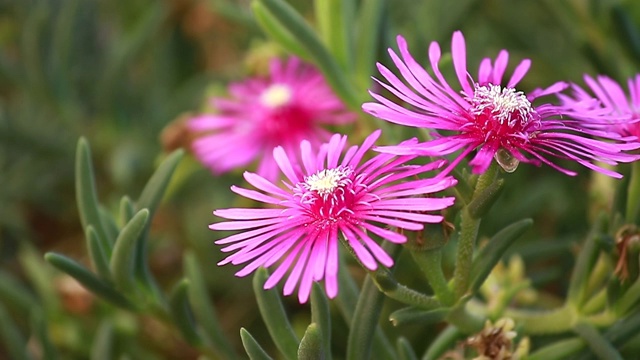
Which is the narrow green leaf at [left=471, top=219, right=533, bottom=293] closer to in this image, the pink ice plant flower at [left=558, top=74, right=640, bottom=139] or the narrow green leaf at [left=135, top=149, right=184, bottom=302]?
the pink ice plant flower at [left=558, top=74, right=640, bottom=139]

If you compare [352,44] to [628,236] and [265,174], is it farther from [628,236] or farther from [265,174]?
[628,236]

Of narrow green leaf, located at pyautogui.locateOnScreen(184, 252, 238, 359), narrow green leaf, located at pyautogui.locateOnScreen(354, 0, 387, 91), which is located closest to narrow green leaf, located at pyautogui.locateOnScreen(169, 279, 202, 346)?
narrow green leaf, located at pyautogui.locateOnScreen(184, 252, 238, 359)

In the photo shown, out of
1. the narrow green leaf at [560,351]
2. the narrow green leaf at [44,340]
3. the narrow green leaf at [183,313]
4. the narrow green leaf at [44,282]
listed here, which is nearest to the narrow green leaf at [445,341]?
the narrow green leaf at [560,351]

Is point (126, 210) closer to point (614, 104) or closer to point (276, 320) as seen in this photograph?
point (276, 320)

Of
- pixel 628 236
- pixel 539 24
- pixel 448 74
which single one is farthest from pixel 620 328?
pixel 539 24

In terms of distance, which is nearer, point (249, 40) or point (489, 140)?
point (489, 140)

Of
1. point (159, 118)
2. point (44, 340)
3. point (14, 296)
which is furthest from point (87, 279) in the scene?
point (159, 118)
